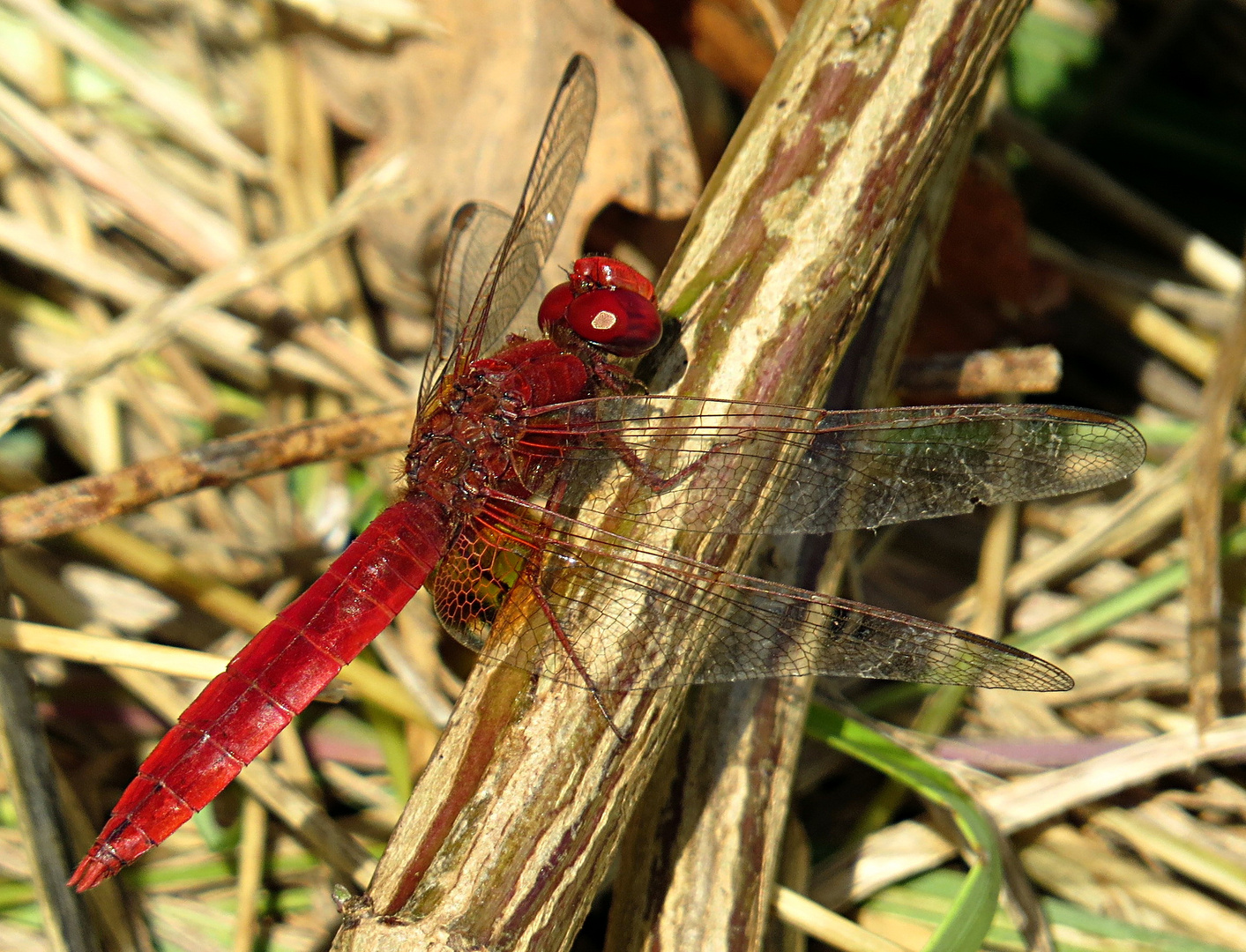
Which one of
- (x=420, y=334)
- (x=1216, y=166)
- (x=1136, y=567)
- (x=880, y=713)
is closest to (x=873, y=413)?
(x=880, y=713)

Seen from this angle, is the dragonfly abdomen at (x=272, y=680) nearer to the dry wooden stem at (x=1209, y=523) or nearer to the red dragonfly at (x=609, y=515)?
the red dragonfly at (x=609, y=515)

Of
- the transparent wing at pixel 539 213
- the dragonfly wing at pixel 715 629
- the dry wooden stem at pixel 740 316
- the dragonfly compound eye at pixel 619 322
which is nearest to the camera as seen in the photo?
the dry wooden stem at pixel 740 316

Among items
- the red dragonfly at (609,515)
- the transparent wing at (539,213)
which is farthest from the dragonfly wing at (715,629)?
the transparent wing at (539,213)

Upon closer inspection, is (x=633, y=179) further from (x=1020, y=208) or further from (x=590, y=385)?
(x=1020, y=208)

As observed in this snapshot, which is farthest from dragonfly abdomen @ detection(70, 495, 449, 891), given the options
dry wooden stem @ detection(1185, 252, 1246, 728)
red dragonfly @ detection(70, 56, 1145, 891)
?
dry wooden stem @ detection(1185, 252, 1246, 728)

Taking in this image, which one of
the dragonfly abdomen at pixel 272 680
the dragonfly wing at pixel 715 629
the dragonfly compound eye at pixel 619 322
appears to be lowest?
the dragonfly abdomen at pixel 272 680

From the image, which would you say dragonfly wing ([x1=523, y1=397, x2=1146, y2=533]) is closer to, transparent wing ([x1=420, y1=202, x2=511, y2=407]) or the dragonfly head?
the dragonfly head
